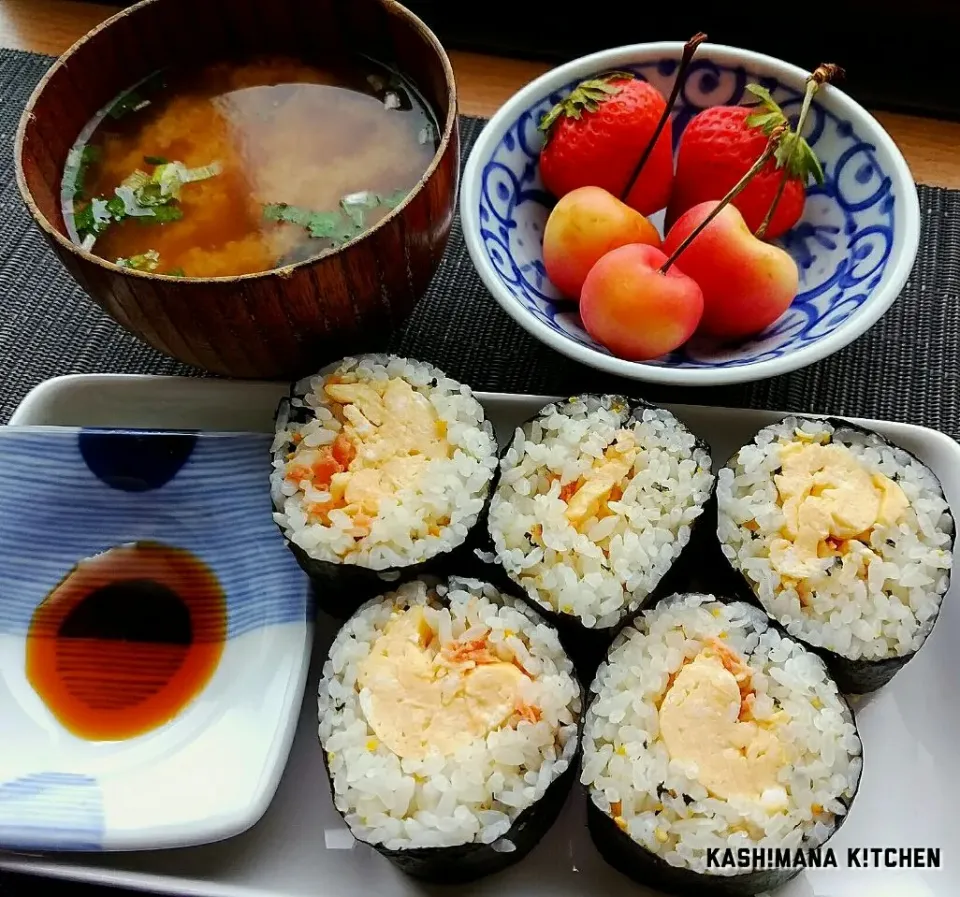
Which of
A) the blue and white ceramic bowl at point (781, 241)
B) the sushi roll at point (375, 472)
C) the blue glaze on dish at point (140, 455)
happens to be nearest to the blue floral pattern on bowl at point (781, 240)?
the blue and white ceramic bowl at point (781, 241)

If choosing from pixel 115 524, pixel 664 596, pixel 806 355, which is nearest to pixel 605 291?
pixel 806 355

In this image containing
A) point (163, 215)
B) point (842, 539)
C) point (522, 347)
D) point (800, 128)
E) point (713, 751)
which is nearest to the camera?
point (713, 751)

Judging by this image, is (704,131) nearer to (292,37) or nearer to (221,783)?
(292,37)

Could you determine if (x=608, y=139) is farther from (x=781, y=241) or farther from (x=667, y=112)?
(x=781, y=241)

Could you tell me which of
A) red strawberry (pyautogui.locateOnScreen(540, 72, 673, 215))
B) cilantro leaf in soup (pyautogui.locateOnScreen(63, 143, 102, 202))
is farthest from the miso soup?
red strawberry (pyautogui.locateOnScreen(540, 72, 673, 215))

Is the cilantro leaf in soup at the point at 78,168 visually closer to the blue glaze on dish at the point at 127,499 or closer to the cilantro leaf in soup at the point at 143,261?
the cilantro leaf in soup at the point at 143,261

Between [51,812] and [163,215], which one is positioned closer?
[51,812]

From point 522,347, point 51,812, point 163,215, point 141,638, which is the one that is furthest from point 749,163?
point 51,812
